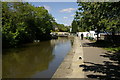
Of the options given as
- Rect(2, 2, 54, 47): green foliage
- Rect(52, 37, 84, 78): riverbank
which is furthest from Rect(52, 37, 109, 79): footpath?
Rect(2, 2, 54, 47): green foliage

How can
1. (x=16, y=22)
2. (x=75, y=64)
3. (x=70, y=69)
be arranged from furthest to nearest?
Answer: (x=16, y=22) → (x=75, y=64) → (x=70, y=69)

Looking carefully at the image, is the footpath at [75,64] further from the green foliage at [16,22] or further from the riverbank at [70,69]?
the green foliage at [16,22]

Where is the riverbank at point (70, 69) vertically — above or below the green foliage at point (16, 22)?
below

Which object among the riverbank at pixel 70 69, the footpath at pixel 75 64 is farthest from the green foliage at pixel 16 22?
the riverbank at pixel 70 69

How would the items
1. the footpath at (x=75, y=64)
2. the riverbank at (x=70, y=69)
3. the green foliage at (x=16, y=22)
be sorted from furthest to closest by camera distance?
the green foliage at (x=16, y=22) < the footpath at (x=75, y=64) < the riverbank at (x=70, y=69)

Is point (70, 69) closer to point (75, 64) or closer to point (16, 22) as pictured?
point (75, 64)

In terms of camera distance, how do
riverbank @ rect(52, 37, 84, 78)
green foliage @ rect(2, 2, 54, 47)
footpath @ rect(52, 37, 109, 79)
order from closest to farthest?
riverbank @ rect(52, 37, 84, 78)
footpath @ rect(52, 37, 109, 79)
green foliage @ rect(2, 2, 54, 47)

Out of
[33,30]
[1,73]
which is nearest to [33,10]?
[33,30]

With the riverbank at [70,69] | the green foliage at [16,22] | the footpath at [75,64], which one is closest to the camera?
the riverbank at [70,69]

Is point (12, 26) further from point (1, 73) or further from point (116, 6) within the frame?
point (116, 6)

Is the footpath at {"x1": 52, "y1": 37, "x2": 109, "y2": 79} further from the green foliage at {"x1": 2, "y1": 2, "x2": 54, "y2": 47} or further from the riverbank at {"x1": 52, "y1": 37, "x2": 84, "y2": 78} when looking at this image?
the green foliage at {"x1": 2, "y1": 2, "x2": 54, "y2": 47}

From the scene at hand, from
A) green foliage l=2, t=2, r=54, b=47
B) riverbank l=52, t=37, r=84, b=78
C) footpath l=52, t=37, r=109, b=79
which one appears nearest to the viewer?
riverbank l=52, t=37, r=84, b=78

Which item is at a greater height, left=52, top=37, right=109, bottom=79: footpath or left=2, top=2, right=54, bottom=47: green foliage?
left=2, top=2, right=54, bottom=47: green foliage

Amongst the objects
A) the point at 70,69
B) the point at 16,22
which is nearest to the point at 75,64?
the point at 70,69
